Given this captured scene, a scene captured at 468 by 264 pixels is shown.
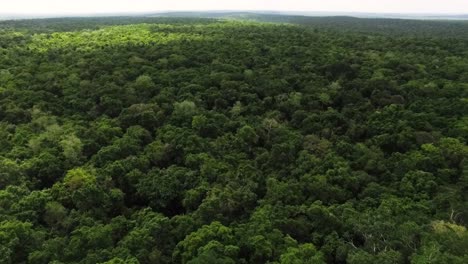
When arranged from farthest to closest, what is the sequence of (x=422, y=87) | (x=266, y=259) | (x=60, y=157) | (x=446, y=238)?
(x=422, y=87), (x=60, y=157), (x=266, y=259), (x=446, y=238)

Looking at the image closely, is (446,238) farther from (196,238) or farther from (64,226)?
(64,226)

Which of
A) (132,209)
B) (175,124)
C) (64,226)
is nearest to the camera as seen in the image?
(64,226)

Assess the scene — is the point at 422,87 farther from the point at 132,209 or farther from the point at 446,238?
the point at 132,209

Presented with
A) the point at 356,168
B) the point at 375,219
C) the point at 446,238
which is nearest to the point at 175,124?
the point at 356,168

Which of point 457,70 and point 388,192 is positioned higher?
point 457,70

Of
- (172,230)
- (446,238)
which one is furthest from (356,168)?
(172,230)

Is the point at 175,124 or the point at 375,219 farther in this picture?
the point at 175,124
